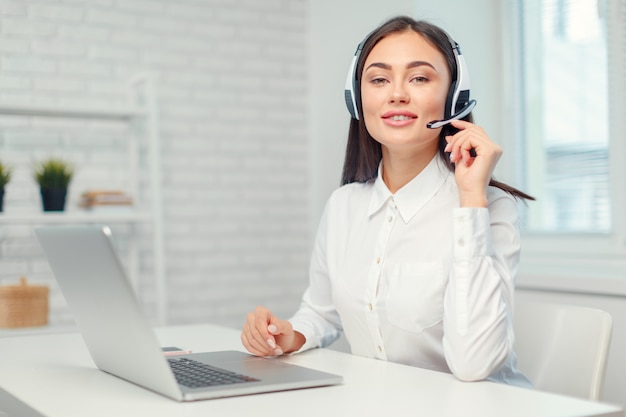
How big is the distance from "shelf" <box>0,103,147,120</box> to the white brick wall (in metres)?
0.10

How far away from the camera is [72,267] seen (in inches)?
53.4

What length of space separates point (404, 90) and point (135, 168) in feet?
7.06

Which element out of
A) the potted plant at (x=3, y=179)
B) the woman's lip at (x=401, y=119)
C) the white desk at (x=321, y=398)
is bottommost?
the white desk at (x=321, y=398)

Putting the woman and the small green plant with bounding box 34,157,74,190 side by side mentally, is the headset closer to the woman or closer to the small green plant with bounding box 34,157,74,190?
the woman

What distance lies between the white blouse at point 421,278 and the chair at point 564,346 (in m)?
0.08

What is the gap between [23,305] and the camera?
3.16 m

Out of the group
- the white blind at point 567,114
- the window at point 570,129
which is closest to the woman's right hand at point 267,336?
the window at point 570,129

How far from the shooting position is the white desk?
3.66 ft

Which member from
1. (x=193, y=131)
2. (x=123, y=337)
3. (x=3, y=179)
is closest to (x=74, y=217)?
(x=3, y=179)

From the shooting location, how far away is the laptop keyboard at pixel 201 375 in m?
1.28

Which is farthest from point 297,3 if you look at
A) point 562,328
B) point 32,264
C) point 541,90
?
point 562,328

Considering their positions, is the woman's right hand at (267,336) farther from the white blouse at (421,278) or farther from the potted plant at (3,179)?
the potted plant at (3,179)

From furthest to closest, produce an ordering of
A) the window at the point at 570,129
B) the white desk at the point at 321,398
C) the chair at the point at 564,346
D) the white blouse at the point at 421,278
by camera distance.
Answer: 1. the window at the point at 570,129
2. the chair at the point at 564,346
3. the white blouse at the point at 421,278
4. the white desk at the point at 321,398

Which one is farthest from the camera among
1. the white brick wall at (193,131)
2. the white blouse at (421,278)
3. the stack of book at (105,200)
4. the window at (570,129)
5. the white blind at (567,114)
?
the white brick wall at (193,131)
